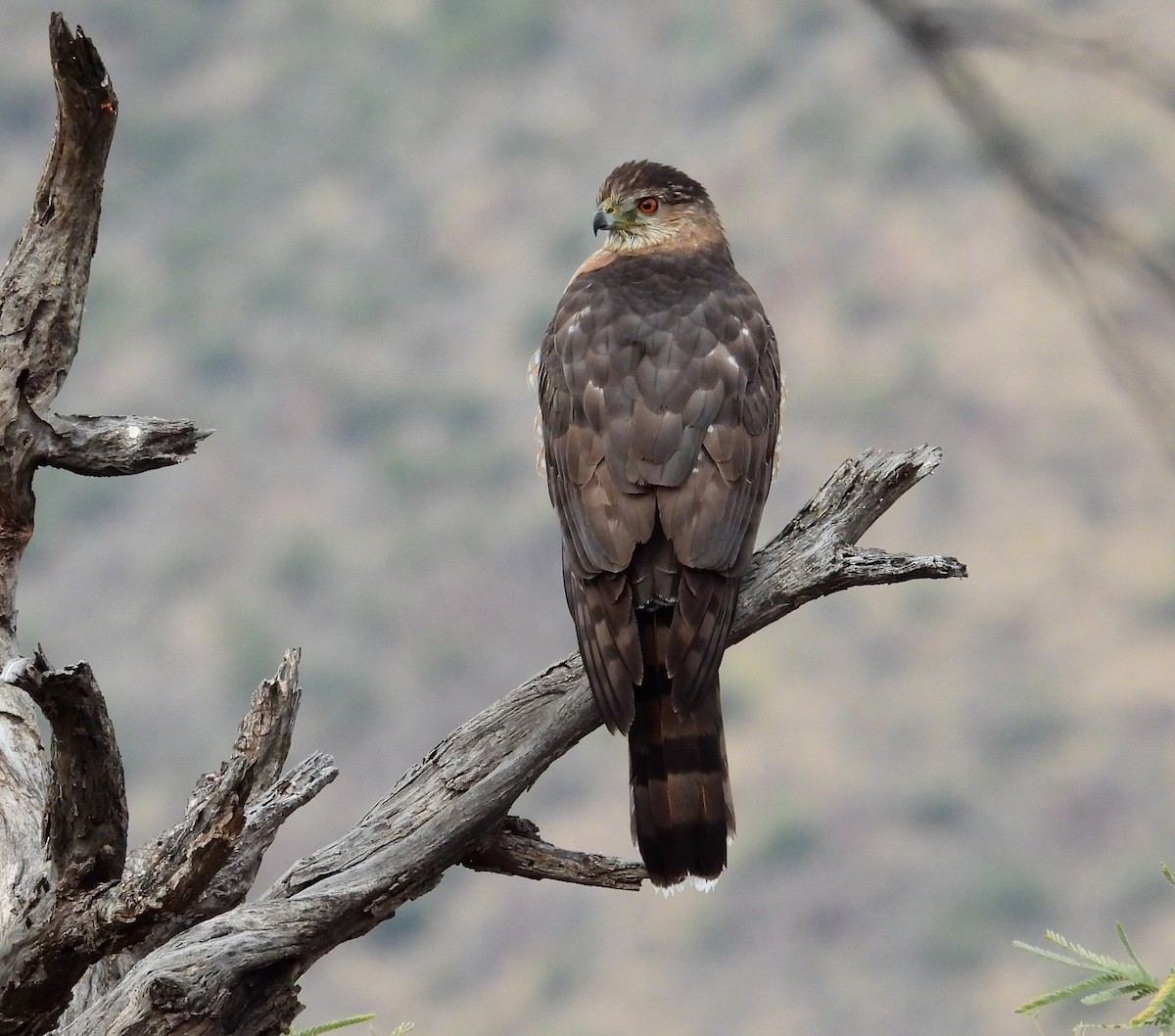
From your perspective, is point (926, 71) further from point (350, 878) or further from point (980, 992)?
point (980, 992)

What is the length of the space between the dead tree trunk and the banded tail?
224 mm

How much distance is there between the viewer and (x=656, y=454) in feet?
17.1

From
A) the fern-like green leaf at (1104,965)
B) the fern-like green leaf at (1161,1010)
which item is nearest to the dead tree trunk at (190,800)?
the fern-like green leaf at (1104,965)

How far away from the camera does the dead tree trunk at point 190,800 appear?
3.86 meters

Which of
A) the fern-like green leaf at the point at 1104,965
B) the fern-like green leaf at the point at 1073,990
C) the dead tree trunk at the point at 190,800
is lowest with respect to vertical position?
the fern-like green leaf at the point at 1073,990

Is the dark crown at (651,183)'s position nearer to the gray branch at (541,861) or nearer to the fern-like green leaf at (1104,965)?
the gray branch at (541,861)

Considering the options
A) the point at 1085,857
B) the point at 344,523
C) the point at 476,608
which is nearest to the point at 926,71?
the point at 1085,857

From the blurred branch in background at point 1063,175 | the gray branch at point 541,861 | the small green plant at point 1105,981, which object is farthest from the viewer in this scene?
the gray branch at point 541,861

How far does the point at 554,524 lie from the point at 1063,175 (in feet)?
173

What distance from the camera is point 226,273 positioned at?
63969 millimetres

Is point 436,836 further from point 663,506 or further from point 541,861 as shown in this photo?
point 663,506

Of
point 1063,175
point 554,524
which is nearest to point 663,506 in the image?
point 1063,175

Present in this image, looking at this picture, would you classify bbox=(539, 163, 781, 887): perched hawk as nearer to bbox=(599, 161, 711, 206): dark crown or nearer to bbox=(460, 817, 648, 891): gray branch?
bbox=(460, 817, 648, 891): gray branch

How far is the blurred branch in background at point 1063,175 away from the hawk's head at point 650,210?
190 inches
